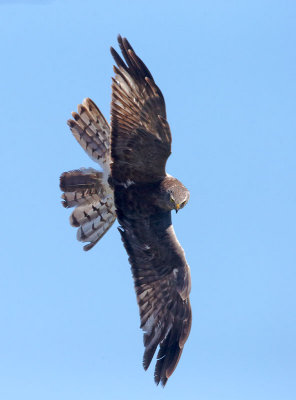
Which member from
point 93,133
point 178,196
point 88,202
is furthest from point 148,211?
point 93,133

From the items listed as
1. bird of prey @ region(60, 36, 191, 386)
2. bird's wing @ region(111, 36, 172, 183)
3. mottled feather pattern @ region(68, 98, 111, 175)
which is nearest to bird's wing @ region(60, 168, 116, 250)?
bird of prey @ region(60, 36, 191, 386)

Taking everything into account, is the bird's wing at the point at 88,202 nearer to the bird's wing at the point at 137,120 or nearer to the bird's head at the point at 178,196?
the bird's wing at the point at 137,120

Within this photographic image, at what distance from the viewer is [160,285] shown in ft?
37.6

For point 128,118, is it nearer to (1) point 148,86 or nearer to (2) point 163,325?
(1) point 148,86

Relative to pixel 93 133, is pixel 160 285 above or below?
below

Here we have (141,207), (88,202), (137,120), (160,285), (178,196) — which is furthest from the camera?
(88,202)

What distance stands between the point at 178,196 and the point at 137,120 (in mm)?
1078

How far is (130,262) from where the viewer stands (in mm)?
11523

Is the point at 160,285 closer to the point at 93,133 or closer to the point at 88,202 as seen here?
the point at 88,202

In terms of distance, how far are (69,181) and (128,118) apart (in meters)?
1.72

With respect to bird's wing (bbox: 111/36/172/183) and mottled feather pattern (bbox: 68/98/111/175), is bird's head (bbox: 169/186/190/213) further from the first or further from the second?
mottled feather pattern (bbox: 68/98/111/175)

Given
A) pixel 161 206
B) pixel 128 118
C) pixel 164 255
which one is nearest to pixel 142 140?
pixel 128 118

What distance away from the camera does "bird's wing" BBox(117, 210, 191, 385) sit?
36.7 ft

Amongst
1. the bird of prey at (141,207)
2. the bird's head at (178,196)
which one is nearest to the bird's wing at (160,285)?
the bird of prey at (141,207)
